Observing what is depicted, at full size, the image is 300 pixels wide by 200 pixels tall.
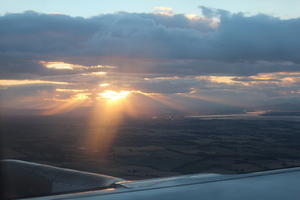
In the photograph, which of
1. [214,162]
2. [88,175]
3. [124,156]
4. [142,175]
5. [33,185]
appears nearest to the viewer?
[88,175]

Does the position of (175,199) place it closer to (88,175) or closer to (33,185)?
(88,175)

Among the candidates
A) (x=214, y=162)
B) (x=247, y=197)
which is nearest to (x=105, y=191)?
(x=247, y=197)

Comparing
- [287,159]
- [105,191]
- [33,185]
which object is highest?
[105,191]

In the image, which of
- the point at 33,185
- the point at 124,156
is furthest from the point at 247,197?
the point at 124,156

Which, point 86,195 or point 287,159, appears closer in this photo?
point 86,195

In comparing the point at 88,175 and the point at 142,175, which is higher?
the point at 88,175

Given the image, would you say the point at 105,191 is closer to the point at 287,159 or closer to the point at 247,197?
the point at 247,197

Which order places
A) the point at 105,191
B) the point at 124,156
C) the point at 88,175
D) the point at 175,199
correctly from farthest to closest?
the point at 124,156 < the point at 88,175 < the point at 105,191 < the point at 175,199
